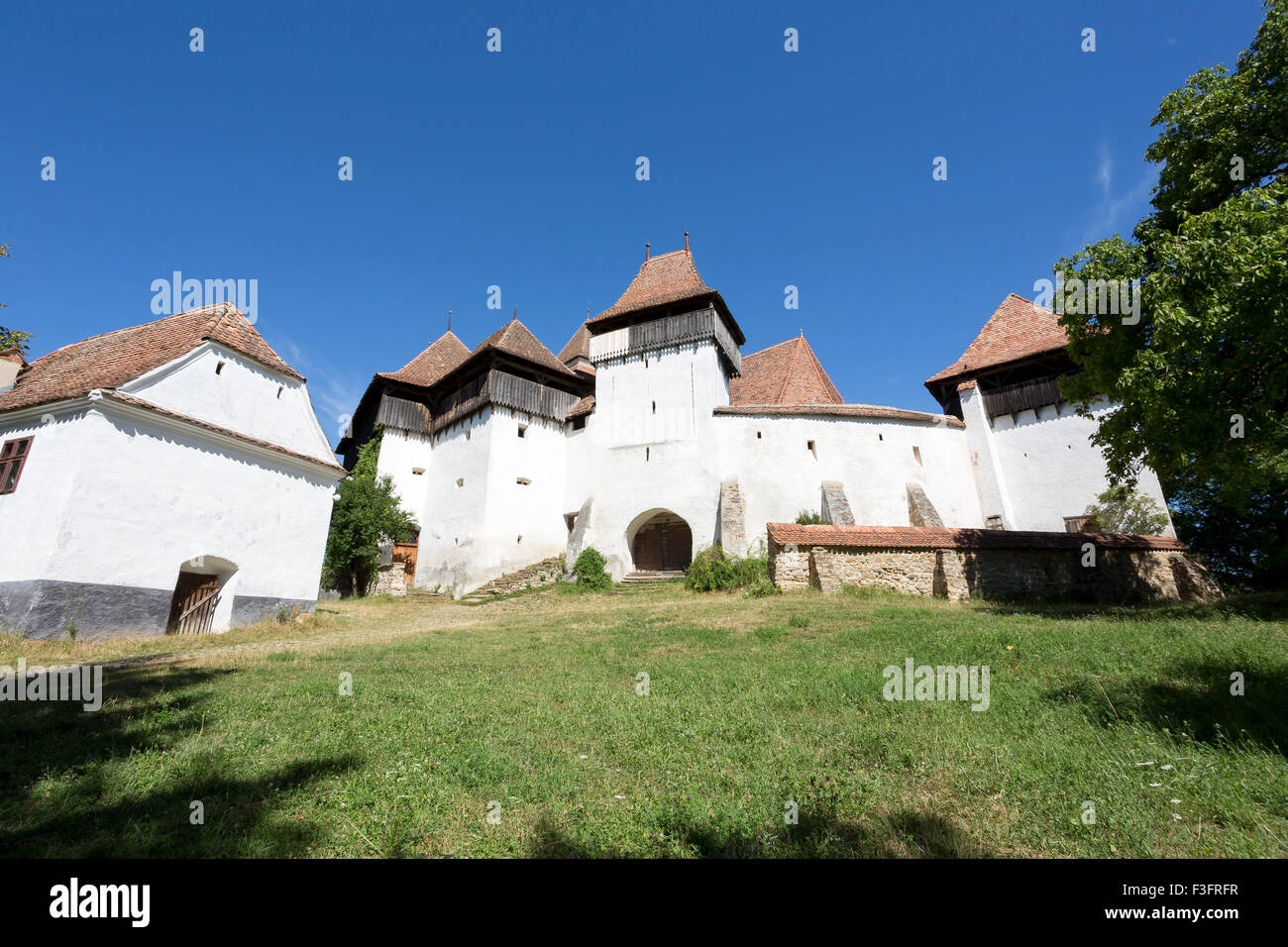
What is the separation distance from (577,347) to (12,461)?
80.0ft

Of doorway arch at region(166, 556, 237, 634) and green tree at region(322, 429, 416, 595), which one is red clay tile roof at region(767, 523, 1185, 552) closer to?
doorway arch at region(166, 556, 237, 634)

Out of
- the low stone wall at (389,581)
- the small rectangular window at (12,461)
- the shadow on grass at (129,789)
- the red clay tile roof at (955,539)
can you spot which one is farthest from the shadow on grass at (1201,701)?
the low stone wall at (389,581)

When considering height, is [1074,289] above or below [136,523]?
above

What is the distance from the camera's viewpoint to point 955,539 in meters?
12.9

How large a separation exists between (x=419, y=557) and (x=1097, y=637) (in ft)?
76.2

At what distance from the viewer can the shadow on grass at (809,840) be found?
8.22ft

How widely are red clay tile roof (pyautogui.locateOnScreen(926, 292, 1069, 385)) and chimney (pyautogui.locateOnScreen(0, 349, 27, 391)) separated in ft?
95.8

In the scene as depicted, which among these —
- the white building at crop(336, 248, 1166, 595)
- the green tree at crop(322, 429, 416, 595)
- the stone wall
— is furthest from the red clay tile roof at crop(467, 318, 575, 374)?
the stone wall

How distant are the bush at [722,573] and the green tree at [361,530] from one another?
44.1 feet

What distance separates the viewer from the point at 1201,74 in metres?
10.2

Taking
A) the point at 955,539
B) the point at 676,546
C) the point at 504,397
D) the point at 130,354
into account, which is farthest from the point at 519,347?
the point at 955,539

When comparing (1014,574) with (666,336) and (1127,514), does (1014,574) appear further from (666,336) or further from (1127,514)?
(666,336)
